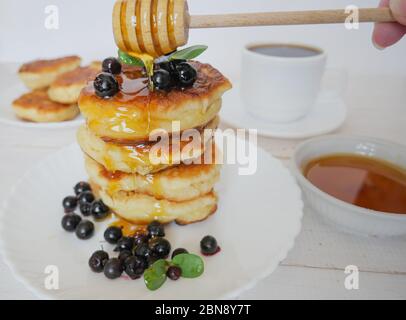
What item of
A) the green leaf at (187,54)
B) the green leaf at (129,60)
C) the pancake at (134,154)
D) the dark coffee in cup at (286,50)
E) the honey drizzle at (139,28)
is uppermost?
the honey drizzle at (139,28)

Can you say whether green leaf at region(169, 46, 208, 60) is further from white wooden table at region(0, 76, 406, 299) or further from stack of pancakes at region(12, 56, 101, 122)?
stack of pancakes at region(12, 56, 101, 122)

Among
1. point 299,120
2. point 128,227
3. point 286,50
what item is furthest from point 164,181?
point 286,50

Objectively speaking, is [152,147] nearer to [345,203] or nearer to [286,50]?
[345,203]

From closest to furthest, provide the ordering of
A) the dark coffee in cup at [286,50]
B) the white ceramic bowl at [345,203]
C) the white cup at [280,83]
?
the white ceramic bowl at [345,203], the white cup at [280,83], the dark coffee in cup at [286,50]

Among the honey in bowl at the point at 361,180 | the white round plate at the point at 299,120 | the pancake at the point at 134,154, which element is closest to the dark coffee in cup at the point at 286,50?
the white round plate at the point at 299,120

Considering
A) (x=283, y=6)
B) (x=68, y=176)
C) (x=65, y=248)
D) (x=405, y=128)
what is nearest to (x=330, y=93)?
(x=405, y=128)

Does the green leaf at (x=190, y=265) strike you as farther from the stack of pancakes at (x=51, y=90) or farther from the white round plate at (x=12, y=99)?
the stack of pancakes at (x=51, y=90)
